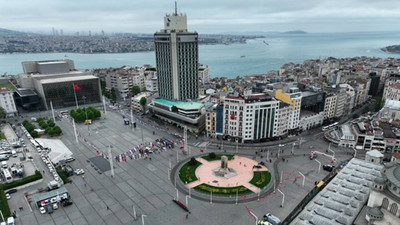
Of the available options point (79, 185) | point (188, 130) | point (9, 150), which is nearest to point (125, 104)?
point (188, 130)

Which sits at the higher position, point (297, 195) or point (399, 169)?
point (399, 169)

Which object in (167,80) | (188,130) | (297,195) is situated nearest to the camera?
(297,195)

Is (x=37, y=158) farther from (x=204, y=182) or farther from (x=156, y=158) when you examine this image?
(x=204, y=182)

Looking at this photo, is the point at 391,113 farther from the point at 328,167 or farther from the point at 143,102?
the point at 143,102

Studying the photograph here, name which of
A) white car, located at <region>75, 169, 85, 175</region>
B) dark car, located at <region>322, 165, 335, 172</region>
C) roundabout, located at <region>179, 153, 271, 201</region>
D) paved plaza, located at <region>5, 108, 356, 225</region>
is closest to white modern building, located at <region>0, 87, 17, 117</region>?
paved plaza, located at <region>5, 108, 356, 225</region>

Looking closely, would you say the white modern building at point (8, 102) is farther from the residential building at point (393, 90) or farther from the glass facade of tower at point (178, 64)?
the residential building at point (393, 90)

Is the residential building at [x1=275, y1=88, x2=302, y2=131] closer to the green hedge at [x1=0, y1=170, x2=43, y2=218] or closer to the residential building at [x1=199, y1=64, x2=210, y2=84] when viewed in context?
the green hedge at [x1=0, y1=170, x2=43, y2=218]

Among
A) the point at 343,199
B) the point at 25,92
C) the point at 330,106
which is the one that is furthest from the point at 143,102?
the point at 343,199
